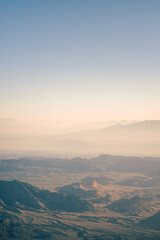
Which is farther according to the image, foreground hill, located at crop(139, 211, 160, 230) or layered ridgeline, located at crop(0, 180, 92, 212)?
layered ridgeline, located at crop(0, 180, 92, 212)

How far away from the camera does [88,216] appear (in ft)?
435

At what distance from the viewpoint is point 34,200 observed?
14912 cm

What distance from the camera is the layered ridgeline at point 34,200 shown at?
471 feet

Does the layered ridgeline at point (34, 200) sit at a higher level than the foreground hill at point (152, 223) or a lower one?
higher

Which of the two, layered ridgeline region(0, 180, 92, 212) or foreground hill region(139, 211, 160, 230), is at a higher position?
layered ridgeline region(0, 180, 92, 212)

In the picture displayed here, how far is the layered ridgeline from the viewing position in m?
144

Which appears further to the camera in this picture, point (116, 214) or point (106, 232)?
point (116, 214)

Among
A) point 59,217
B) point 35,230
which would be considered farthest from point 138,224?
point 35,230

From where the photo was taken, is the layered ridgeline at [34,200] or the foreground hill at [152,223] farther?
the layered ridgeline at [34,200]

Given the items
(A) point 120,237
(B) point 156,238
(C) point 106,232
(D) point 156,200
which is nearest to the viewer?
(B) point 156,238

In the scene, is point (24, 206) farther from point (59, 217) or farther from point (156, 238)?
point (156, 238)

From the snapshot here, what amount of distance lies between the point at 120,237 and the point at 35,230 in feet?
115

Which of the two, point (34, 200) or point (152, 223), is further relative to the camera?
point (34, 200)

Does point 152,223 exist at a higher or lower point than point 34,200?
lower
